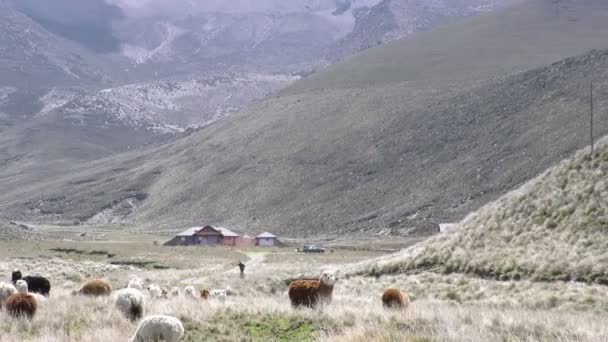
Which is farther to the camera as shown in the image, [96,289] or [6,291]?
[96,289]

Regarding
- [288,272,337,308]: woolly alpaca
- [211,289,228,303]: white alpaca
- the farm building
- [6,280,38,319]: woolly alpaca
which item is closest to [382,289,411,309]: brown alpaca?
[288,272,337,308]: woolly alpaca

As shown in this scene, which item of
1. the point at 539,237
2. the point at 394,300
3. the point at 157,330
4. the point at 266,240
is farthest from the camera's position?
the point at 266,240

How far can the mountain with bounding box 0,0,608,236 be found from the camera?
114188 mm

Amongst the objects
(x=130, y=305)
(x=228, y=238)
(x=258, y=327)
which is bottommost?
(x=228, y=238)

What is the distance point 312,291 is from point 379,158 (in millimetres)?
127177

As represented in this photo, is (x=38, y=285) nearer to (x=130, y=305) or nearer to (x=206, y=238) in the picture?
(x=130, y=305)

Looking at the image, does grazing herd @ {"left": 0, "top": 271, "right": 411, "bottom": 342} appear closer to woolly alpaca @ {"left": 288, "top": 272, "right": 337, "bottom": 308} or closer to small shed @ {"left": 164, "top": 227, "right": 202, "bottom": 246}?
woolly alpaca @ {"left": 288, "top": 272, "right": 337, "bottom": 308}

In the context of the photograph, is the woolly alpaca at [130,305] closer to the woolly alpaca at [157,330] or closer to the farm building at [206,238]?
the woolly alpaca at [157,330]

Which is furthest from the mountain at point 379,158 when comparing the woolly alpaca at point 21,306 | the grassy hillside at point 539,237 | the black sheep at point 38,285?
the woolly alpaca at point 21,306

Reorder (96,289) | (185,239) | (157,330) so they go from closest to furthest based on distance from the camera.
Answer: (157,330) → (96,289) → (185,239)

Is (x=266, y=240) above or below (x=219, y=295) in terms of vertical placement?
below

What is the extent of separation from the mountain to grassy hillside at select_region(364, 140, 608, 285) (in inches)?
2816

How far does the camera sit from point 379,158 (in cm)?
14150

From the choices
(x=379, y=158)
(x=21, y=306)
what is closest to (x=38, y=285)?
(x=21, y=306)
